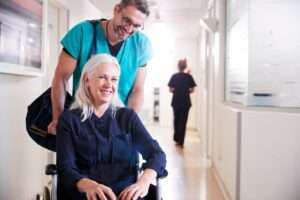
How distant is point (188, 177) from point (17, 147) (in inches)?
83.5

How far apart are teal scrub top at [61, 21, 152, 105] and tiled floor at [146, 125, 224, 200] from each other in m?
1.80

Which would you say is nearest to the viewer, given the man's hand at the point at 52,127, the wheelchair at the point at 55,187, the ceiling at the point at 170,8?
the wheelchair at the point at 55,187

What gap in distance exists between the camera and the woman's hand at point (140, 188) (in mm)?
1446

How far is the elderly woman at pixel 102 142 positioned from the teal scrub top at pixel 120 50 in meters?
0.16

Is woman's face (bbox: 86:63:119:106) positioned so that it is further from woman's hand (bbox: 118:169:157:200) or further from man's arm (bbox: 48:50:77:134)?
woman's hand (bbox: 118:169:157:200)

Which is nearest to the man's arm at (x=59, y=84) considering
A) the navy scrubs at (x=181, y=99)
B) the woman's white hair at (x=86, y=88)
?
the woman's white hair at (x=86, y=88)

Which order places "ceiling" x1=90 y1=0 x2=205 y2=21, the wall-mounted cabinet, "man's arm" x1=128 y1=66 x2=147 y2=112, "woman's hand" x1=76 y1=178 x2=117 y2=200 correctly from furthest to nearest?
"ceiling" x1=90 y1=0 x2=205 y2=21 < the wall-mounted cabinet < "man's arm" x1=128 y1=66 x2=147 y2=112 < "woman's hand" x1=76 y1=178 x2=117 y2=200

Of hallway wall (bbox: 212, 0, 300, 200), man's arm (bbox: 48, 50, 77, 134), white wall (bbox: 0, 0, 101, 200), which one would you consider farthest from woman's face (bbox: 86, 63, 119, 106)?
hallway wall (bbox: 212, 0, 300, 200)

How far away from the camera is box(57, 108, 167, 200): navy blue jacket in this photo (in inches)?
61.5

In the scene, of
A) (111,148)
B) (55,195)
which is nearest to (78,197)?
(55,195)

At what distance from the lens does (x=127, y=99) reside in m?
1.95

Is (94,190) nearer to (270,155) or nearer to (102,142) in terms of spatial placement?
(102,142)

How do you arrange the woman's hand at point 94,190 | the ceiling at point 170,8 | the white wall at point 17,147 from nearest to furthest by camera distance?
the woman's hand at point 94,190 < the white wall at point 17,147 < the ceiling at point 170,8

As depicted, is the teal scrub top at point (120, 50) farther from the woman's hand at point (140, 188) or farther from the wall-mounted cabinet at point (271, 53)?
the wall-mounted cabinet at point (271, 53)
